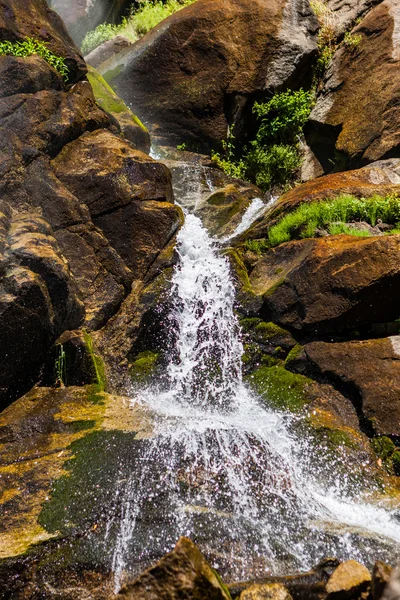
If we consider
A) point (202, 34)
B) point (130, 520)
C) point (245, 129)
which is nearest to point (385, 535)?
point (130, 520)

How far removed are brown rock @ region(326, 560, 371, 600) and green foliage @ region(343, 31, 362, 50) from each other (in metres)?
13.1

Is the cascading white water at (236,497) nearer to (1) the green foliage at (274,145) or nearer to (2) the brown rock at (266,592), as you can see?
(2) the brown rock at (266,592)

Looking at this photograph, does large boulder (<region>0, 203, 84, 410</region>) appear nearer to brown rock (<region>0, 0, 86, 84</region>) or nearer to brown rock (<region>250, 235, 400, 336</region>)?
brown rock (<region>250, 235, 400, 336</region>)

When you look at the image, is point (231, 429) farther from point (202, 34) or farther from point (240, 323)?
point (202, 34)

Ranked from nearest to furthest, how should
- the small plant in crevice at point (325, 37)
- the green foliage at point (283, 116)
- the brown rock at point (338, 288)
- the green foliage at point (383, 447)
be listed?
Answer: the green foliage at point (383, 447)
the brown rock at point (338, 288)
the green foliage at point (283, 116)
the small plant in crevice at point (325, 37)

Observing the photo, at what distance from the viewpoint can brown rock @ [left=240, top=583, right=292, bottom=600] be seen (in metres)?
3.18

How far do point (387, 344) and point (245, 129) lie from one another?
8825 mm

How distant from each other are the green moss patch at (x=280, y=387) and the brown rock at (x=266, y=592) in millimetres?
2808

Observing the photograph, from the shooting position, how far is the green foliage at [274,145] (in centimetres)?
1213

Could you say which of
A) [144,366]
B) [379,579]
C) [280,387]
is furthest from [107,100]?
[379,579]

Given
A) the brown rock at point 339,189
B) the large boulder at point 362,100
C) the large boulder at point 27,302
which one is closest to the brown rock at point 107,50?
the large boulder at point 362,100

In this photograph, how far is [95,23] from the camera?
19000 millimetres

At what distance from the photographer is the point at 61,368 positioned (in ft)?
21.2

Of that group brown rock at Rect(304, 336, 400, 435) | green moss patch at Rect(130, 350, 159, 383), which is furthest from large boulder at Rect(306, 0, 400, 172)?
green moss patch at Rect(130, 350, 159, 383)
